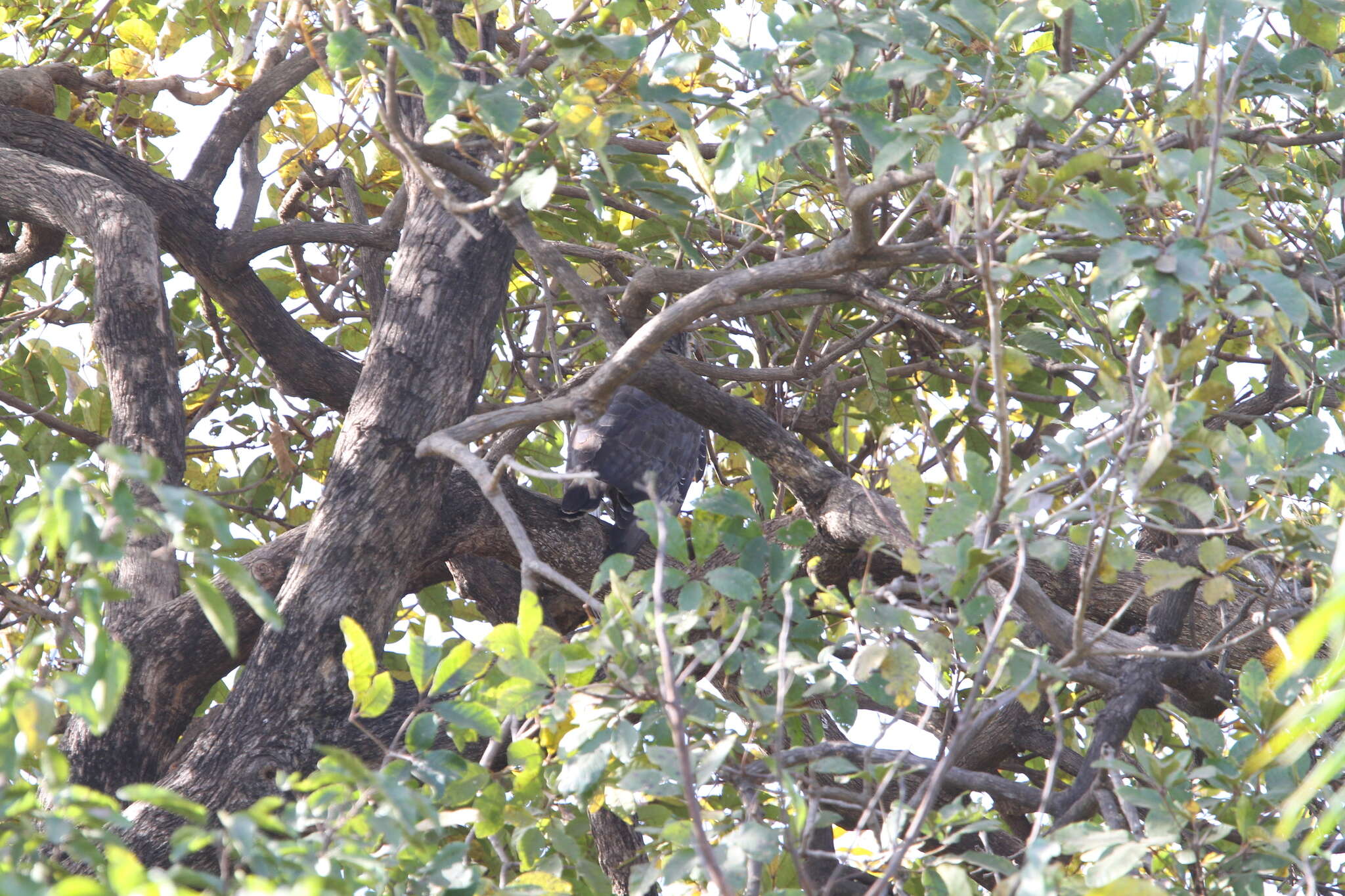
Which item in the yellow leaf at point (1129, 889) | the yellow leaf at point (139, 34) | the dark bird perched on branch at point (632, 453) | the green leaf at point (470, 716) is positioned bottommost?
the yellow leaf at point (1129, 889)

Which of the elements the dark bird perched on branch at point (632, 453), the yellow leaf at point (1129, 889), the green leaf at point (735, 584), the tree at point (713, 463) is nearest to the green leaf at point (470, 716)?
the tree at point (713, 463)

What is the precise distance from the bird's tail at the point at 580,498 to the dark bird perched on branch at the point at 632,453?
3 centimetres

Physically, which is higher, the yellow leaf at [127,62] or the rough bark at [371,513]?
the yellow leaf at [127,62]

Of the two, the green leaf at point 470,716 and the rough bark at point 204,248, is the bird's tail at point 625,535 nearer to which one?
the rough bark at point 204,248

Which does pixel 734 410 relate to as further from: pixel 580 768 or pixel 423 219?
pixel 580 768

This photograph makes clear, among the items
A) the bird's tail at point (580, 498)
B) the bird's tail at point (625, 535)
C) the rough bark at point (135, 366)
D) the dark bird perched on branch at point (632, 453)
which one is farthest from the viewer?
the dark bird perched on branch at point (632, 453)

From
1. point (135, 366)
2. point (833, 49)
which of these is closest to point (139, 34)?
point (135, 366)

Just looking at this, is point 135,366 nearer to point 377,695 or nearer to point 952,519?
point 377,695

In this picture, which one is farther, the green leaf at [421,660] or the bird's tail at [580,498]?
the bird's tail at [580,498]

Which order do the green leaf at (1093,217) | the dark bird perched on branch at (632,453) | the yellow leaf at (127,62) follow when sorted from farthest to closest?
the yellow leaf at (127,62) → the dark bird perched on branch at (632,453) → the green leaf at (1093,217)

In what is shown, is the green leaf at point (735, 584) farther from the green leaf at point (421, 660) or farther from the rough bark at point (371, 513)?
the rough bark at point (371, 513)

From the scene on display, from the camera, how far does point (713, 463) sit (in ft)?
11.8

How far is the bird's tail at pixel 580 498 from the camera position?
2756 millimetres

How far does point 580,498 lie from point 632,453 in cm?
35
